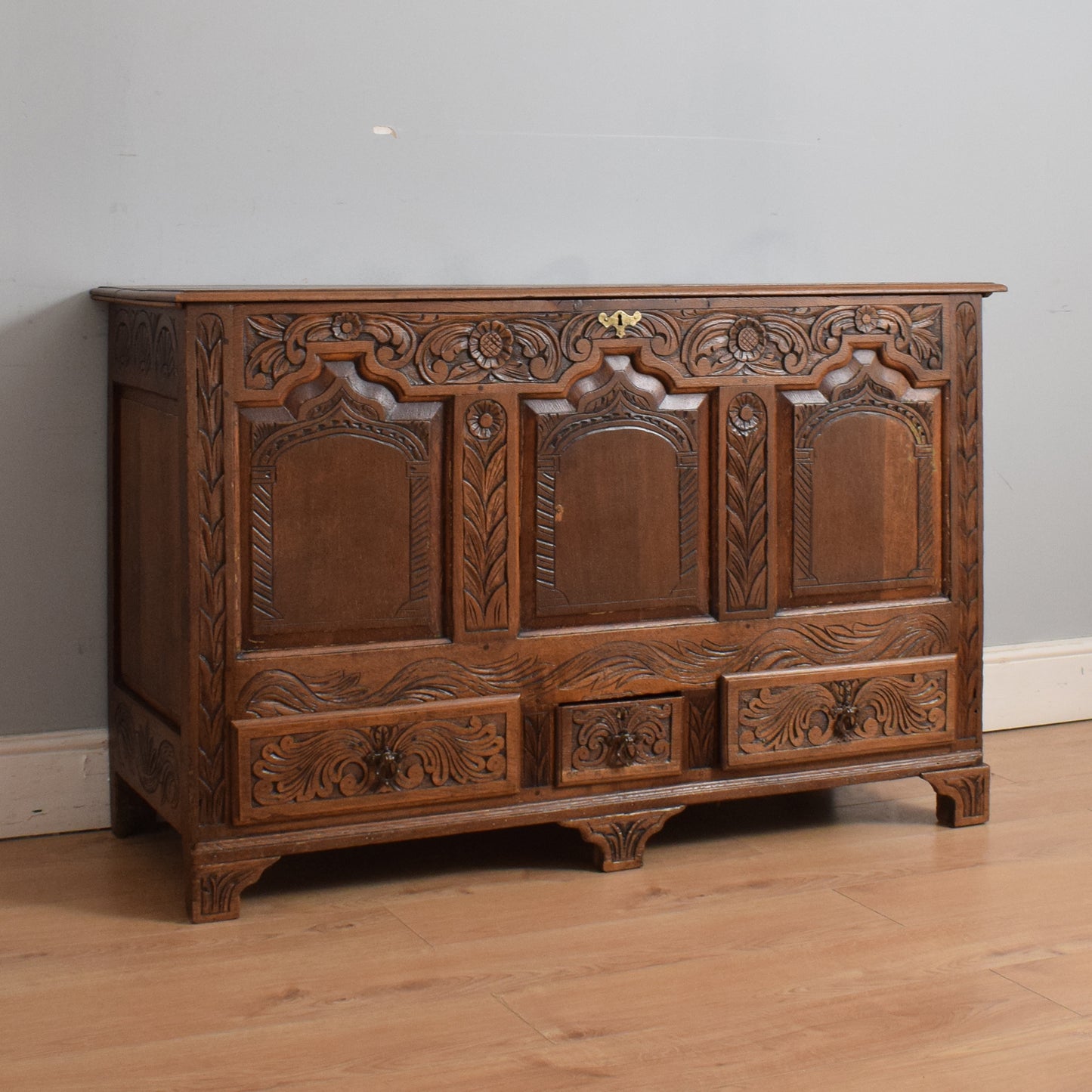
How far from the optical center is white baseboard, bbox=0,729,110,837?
2.62 m

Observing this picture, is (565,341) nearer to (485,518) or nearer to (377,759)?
(485,518)

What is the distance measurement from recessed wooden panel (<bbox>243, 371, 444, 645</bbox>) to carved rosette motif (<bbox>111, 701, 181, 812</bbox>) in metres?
0.26

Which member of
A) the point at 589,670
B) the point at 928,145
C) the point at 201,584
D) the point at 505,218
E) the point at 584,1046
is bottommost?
the point at 584,1046

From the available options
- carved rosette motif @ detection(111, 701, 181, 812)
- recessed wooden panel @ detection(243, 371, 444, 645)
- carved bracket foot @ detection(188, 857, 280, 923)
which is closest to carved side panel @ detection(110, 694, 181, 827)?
carved rosette motif @ detection(111, 701, 181, 812)

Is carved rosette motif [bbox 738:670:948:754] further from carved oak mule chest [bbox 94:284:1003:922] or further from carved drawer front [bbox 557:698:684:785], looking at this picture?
carved drawer front [bbox 557:698:684:785]

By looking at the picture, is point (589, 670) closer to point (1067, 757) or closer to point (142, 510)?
point (142, 510)

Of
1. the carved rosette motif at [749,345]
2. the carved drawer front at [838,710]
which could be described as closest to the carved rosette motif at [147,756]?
the carved drawer front at [838,710]

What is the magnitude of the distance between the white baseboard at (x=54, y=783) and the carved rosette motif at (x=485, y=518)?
2.58ft

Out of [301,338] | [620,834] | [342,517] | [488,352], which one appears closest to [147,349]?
[301,338]

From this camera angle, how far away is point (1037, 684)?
338 cm

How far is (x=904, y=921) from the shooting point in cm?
225

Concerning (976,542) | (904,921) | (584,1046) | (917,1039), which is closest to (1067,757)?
(976,542)

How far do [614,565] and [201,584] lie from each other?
26.1 inches

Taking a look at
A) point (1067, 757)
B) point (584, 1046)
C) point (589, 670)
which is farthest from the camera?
point (1067, 757)
